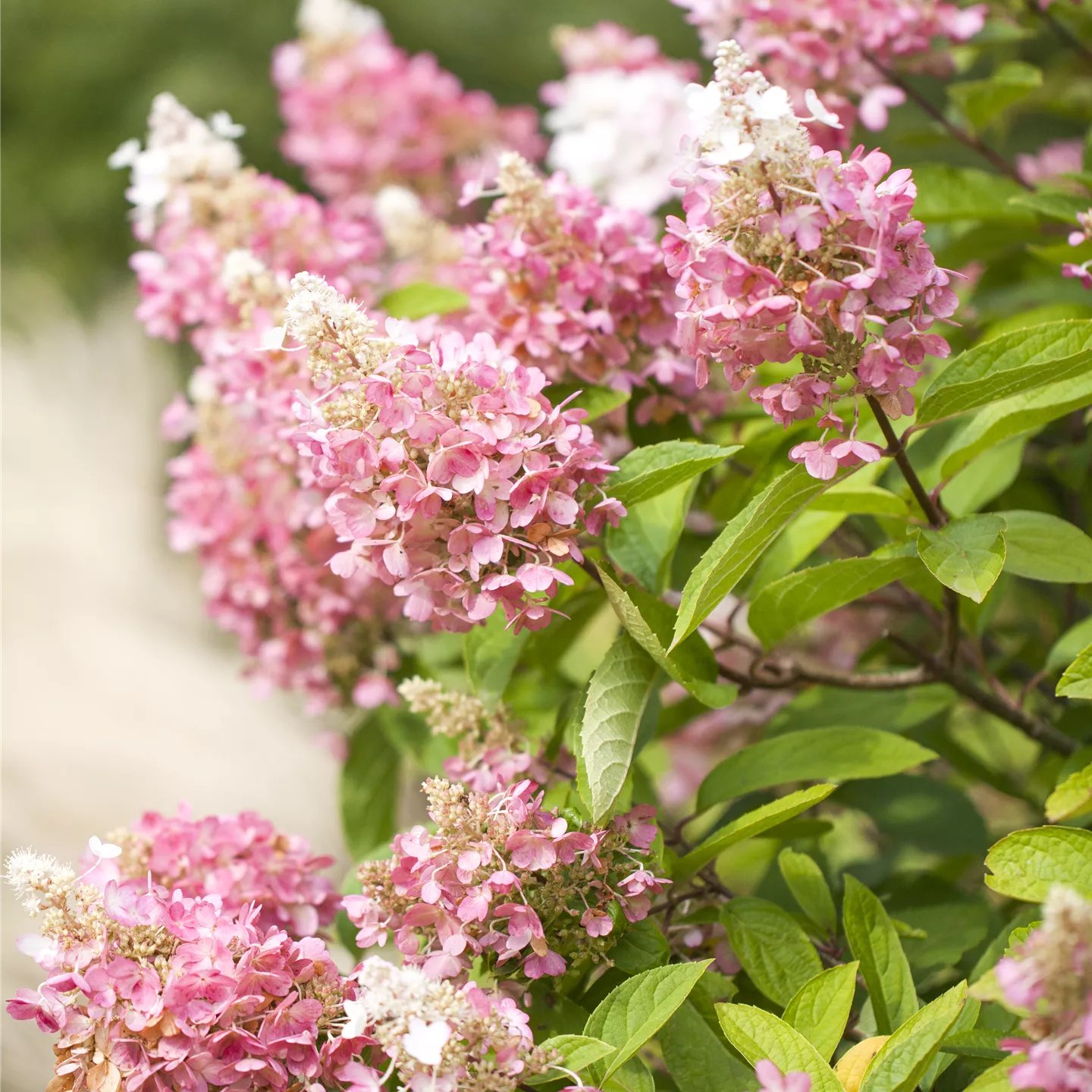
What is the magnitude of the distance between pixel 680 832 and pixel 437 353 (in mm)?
372

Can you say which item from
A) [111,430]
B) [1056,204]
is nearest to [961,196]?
[1056,204]

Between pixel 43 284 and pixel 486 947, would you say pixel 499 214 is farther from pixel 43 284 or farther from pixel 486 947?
pixel 43 284

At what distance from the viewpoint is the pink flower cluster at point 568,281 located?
77cm

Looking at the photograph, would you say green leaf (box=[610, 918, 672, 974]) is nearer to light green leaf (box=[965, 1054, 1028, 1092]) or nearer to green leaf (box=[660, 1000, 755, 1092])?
green leaf (box=[660, 1000, 755, 1092])

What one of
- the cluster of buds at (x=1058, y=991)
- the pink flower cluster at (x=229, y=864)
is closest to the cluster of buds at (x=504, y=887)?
the pink flower cluster at (x=229, y=864)

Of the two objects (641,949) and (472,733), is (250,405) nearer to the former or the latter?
(472,733)

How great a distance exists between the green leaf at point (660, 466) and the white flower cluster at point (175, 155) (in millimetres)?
515

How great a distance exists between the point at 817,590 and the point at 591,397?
0.21m

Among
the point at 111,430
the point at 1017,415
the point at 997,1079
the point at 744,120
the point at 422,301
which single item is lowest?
the point at 997,1079

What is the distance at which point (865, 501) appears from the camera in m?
0.71

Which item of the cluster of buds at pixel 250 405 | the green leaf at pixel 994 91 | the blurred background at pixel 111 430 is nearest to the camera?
the cluster of buds at pixel 250 405

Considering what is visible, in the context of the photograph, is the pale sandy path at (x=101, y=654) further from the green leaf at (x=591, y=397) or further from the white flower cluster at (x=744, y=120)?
the white flower cluster at (x=744, y=120)

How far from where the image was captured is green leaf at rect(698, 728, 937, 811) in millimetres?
714

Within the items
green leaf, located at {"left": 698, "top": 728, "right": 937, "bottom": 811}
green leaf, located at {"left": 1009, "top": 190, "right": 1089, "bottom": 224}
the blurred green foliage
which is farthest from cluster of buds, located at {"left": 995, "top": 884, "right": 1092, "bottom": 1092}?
the blurred green foliage
